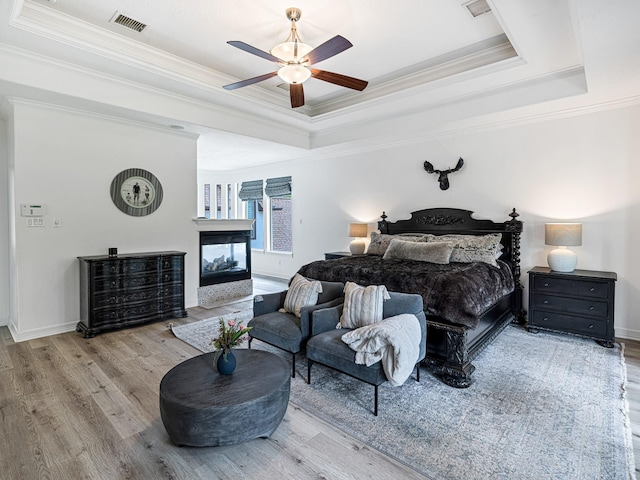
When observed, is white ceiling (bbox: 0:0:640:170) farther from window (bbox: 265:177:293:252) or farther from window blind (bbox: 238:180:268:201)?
window blind (bbox: 238:180:268:201)

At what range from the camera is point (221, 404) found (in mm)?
1862

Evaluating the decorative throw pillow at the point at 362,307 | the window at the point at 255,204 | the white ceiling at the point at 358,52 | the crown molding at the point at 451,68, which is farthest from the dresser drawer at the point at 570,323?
the window at the point at 255,204

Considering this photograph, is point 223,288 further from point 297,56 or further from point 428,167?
point 297,56

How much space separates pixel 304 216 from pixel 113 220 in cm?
379

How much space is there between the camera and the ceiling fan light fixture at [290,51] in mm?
2770

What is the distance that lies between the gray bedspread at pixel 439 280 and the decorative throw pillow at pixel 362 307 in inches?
21.6

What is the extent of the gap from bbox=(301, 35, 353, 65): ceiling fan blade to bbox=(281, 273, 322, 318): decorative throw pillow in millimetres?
2010

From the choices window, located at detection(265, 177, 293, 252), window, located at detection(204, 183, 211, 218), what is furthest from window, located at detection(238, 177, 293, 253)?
window, located at detection(204, 183, 211, 218)

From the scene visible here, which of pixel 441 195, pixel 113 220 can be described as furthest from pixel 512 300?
pixel 113 220

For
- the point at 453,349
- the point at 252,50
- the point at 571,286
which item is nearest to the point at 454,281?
the point at 453,349

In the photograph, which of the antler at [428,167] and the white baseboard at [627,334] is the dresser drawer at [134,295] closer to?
the antler at [428,167]

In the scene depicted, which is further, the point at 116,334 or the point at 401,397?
the point at 116,334

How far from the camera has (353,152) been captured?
6414 millimetres

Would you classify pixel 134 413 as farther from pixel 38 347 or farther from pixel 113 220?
pixel 113 220
